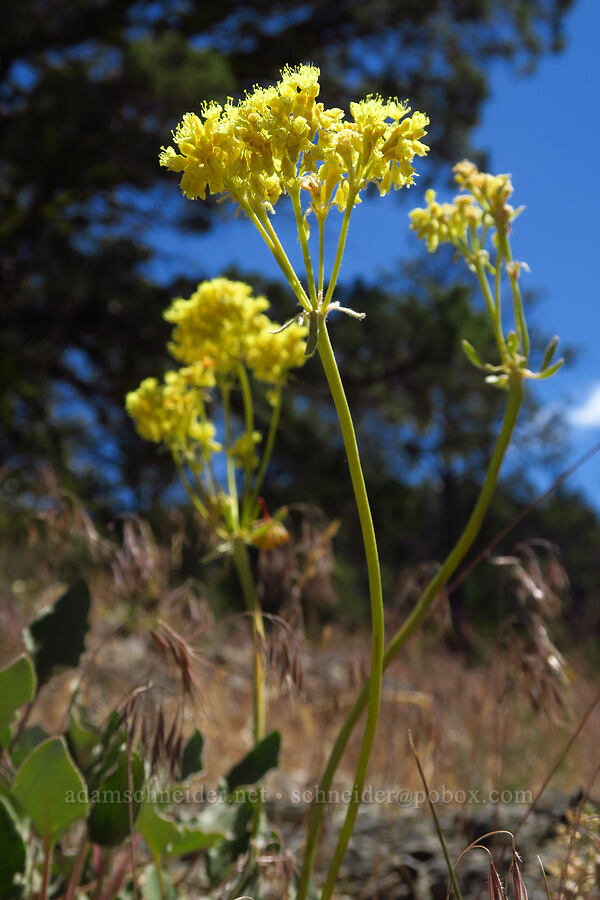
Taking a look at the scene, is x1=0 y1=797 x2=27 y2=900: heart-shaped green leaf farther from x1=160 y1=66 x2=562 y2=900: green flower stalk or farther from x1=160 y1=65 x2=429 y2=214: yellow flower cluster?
x1=160 y1=65 x2=429 y2=214: yellow flower cluster

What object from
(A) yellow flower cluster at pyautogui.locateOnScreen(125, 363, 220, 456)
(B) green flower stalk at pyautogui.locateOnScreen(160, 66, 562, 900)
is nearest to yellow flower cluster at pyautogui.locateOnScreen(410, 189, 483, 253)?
(B) green flower stalk at pyautogui.locateOnScreen(160, 66, 562, 900)

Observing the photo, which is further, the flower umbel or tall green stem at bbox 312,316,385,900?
the flower umbel

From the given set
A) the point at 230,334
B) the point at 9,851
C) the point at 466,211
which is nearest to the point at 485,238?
the point at 466,211

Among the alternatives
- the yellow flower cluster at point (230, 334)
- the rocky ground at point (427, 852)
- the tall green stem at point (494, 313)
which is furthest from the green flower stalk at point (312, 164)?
the rocky ground at point (427, 852)

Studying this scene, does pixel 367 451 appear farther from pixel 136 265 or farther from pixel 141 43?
pixel 141 43

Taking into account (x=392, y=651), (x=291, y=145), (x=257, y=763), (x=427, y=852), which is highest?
(x=291, y=145)

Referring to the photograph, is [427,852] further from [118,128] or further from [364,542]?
[118,128]
